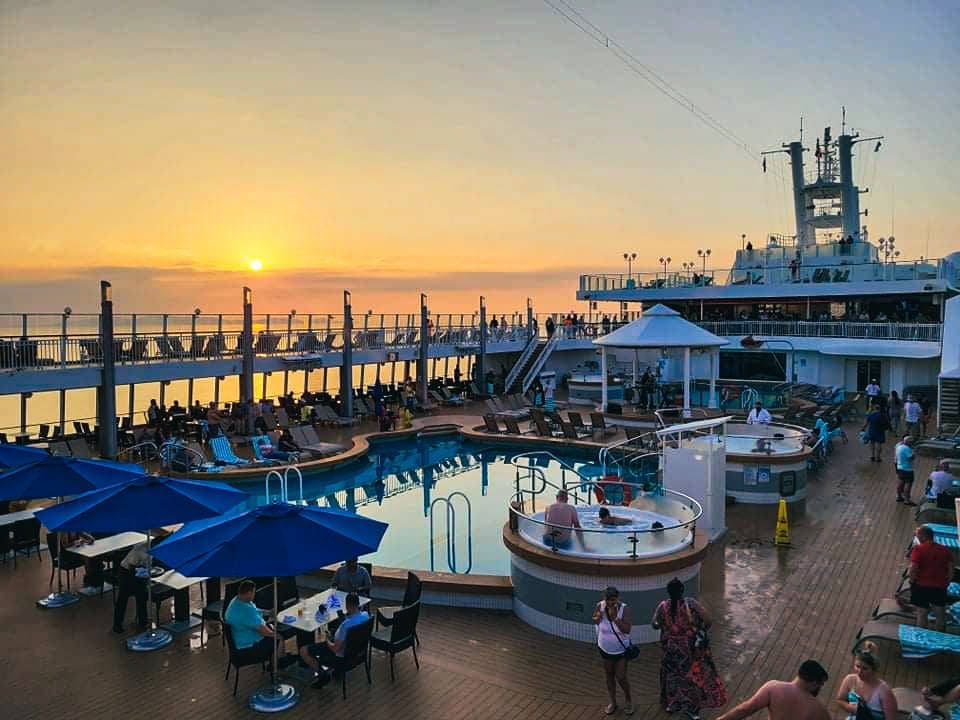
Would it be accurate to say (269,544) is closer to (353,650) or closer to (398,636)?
(353,650)

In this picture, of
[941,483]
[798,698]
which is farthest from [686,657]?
[941,483]

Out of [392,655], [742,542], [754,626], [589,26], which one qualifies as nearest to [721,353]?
[589,26]

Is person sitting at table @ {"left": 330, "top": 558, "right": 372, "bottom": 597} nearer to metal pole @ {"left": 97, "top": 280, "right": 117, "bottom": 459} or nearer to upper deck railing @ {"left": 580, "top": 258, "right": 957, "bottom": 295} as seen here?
metal pole @ {"left": 97, "top": 280, "right": 117, "bottom": 459}

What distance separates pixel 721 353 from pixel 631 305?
31.6ft

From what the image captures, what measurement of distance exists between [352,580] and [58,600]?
3.68m

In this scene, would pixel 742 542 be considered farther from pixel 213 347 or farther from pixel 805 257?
pixel 805 257

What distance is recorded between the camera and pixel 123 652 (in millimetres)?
7312

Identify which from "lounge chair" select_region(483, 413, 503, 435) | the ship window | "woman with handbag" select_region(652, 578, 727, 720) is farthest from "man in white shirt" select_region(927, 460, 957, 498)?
the ship window

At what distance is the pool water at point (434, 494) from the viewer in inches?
441

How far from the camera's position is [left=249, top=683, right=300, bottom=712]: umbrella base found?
6.24 meters

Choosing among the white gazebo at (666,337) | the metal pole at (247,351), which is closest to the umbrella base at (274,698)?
the metal pole at (247,351)

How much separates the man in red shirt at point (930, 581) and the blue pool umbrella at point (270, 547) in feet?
17.4

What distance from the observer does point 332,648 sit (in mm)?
6535

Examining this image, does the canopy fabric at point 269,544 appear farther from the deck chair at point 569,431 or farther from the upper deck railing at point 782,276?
the upper deck railing at point 782,276
